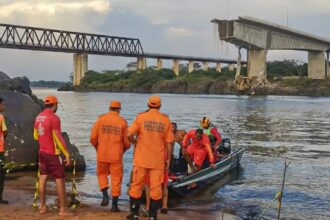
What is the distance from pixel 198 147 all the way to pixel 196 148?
0.18 feet

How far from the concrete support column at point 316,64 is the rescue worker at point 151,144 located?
374 ft

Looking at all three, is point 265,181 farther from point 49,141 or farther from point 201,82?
point 201,82

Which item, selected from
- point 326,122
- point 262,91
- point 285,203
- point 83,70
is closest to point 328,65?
point 262,91

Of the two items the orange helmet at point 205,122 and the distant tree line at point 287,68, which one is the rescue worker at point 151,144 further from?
the distant tree line at point 287,68

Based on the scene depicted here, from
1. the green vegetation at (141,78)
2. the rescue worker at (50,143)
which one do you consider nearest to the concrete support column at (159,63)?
the green vegetation at (141,78)

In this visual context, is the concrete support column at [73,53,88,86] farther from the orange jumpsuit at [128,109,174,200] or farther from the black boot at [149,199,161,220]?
the orange jumpsuit at [128,109,174,200]

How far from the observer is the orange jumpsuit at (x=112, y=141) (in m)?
9.71

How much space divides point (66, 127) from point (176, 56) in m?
133

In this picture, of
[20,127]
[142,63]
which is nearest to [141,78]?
[142,63]

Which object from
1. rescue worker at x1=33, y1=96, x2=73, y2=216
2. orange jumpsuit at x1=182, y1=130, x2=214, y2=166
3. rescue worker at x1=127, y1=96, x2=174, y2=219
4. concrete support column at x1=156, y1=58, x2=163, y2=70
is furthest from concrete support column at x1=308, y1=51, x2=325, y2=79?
rescue worker at x1=33, y1=96, x2=73, y2=216

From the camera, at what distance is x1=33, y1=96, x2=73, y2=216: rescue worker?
8875 millimetres

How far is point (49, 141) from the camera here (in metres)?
8.92

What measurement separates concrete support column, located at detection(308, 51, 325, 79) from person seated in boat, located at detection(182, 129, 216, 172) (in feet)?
359

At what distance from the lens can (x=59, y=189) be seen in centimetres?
918
